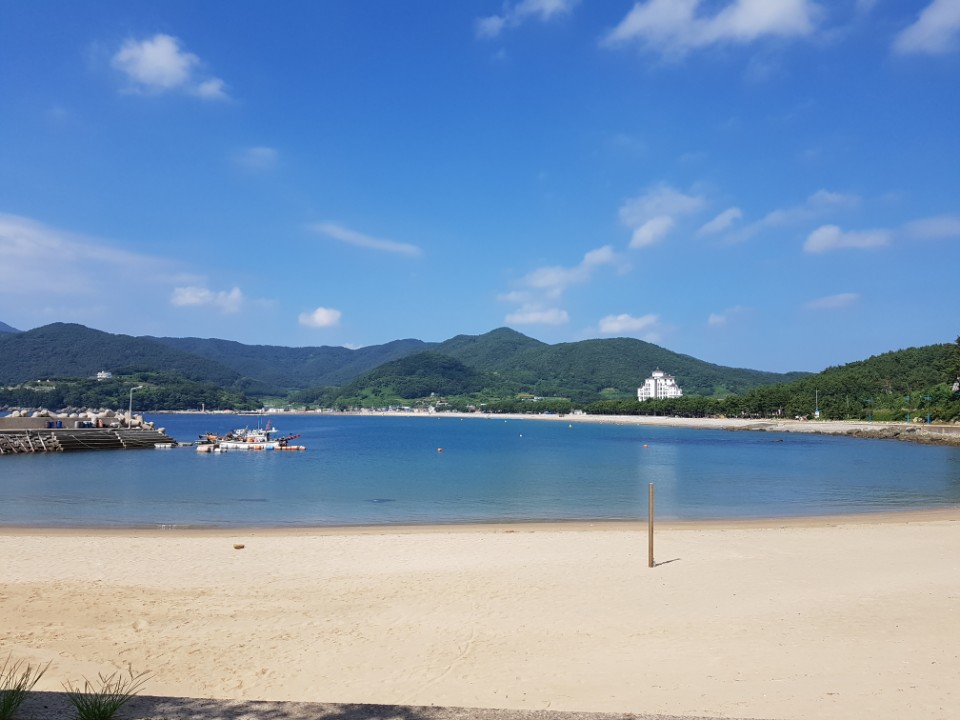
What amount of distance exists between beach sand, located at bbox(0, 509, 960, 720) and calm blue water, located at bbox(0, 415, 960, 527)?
6427 millimetres

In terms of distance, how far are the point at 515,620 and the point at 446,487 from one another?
22228 mm

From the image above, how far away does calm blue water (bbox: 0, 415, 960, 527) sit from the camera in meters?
22.9

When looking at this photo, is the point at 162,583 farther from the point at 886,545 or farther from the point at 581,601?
the point at 886,545

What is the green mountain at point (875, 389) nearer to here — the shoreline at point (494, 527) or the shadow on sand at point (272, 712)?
the shoreline at point (494, 527)

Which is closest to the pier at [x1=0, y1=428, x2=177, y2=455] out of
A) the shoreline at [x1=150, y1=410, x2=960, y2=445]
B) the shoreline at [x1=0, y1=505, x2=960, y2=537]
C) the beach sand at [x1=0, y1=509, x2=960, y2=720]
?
the shoreline at [x1=0, y1=505, x2=960, y2=537]

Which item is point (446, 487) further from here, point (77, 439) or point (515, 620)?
point (77, 439)

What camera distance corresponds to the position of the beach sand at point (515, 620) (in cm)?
Result: 669

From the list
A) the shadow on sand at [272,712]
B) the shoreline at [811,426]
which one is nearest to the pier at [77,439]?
the shadow on sand at [272,712]

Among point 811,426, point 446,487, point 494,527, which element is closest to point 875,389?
point 811,426

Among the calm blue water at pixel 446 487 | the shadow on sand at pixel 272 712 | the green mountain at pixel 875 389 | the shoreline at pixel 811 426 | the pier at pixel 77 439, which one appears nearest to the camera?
the shadow on sand at pixel 272 712

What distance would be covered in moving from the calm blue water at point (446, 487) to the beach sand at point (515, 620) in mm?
6427

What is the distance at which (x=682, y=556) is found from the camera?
46.0ft

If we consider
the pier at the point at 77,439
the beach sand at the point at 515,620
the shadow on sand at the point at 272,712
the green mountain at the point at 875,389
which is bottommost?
the pier at the point at 77,439

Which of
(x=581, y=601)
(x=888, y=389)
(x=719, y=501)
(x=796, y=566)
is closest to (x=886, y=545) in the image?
(x=796, y=566)
